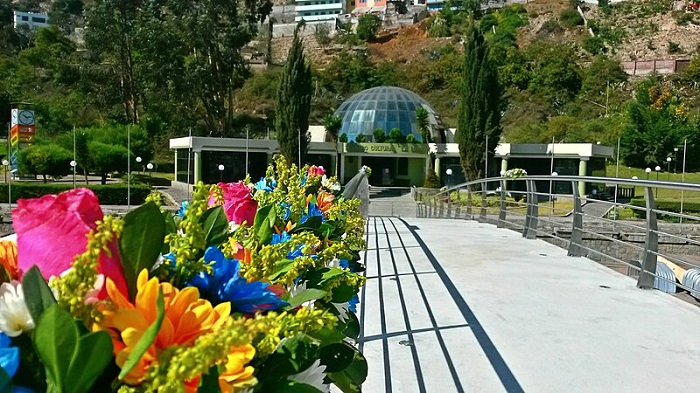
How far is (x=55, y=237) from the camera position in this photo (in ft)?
2.23

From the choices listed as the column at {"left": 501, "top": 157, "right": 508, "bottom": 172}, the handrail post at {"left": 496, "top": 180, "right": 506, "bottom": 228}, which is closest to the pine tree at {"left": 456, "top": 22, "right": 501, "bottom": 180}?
the column at {"left": 501, "top": 157, "right": 508, "bottom": 172}

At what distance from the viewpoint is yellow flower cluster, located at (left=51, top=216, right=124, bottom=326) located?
1.88ft

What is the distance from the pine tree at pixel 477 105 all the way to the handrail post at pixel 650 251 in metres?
25.9

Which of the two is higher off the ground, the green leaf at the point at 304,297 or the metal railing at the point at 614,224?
the green leaf at the point at 304,297

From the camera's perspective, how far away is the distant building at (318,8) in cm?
10838

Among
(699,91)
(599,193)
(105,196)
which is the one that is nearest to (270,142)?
(105,196)

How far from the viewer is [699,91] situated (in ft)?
176

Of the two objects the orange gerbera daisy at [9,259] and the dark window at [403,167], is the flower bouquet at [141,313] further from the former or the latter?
the dark window at [403,167]

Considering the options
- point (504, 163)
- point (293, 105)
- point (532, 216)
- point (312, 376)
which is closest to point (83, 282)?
point (312, 376)

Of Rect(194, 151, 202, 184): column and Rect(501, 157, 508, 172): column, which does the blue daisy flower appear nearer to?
Rect(194, 151, 202, 184): column

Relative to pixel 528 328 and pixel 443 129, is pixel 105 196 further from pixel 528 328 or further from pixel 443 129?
pixel 528 328

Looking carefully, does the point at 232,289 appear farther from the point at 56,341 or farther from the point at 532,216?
the point at 532,216

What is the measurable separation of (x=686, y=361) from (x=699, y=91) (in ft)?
194

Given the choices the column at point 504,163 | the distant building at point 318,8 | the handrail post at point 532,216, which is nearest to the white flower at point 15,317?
the handrail post at point 532,216
